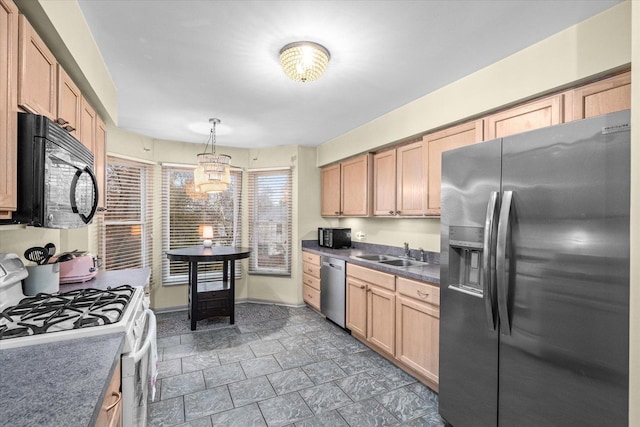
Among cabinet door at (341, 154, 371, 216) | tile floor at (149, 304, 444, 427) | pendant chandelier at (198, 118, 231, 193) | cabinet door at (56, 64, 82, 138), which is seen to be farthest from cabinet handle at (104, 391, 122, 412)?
cabinet door at (341, 154, 371, 216)

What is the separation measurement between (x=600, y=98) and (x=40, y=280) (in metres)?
3.41

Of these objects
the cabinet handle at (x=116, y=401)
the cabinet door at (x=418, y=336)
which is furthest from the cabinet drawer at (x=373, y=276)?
the cabinet handle at (x=116, y=401)

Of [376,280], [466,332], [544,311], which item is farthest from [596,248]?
[376,280]

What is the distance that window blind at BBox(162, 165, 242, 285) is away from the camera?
179 inches

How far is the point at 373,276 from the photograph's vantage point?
3.13m

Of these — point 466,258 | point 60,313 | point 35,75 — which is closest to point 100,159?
point 35,75

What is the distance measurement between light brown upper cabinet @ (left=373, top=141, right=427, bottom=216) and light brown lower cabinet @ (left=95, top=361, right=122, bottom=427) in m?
2.56

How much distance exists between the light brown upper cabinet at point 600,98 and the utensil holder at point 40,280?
3.29 metres

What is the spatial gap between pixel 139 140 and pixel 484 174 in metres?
4.22

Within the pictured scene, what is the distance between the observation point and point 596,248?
1.32 meters

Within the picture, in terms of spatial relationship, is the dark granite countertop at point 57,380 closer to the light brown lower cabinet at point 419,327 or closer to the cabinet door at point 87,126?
the cabinet door at point 87,126

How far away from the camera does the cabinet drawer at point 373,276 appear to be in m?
2.89

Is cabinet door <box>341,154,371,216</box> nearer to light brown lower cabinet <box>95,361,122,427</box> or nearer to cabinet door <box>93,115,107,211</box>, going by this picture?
cabinet door <box>93,115,107,211</box>

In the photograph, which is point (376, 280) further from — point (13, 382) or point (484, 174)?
point (13, 382)
